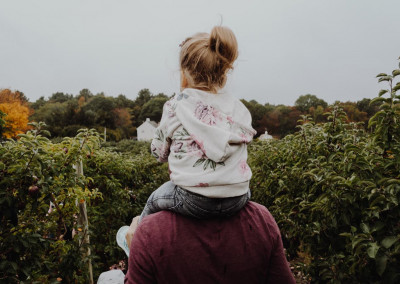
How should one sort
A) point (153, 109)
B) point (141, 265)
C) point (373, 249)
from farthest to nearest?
point (153, 109) → point (373, 249) → point (141, 265)

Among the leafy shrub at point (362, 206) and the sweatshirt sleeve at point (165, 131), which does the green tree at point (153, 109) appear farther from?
the sweatshirt sleeve at point (165, 131)

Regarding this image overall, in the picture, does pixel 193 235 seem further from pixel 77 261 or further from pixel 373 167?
pixel 77 261

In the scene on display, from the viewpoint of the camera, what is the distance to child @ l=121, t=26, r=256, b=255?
107 centimetres

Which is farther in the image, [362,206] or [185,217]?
[362,206]

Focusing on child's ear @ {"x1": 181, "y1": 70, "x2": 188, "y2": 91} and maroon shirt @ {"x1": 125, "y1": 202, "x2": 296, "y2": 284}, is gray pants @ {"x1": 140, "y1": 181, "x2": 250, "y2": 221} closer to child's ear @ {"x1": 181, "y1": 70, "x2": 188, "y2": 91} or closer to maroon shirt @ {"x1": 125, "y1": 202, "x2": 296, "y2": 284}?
maroon shirt @ {"x1": 125, "y1": 202, "x2": 296, "y2": 284}

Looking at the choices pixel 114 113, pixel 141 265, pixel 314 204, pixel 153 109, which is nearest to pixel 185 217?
pixel 141 265

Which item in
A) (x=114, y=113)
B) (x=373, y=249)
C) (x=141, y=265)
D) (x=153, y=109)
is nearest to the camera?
(x=141, y=265)

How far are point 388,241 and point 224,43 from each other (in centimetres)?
123

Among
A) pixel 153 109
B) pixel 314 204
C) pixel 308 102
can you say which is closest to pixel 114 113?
pixel 153 109

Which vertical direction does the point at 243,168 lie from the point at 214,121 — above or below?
below

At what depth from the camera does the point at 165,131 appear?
47.8 inches

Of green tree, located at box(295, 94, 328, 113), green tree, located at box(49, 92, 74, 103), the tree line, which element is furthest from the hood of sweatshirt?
green tree, located at box(49, 92, 74, 103)

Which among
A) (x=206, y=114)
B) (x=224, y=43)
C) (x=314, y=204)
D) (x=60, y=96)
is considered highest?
(x=60, y=96)

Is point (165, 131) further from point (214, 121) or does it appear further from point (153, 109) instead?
point (153, 109)
